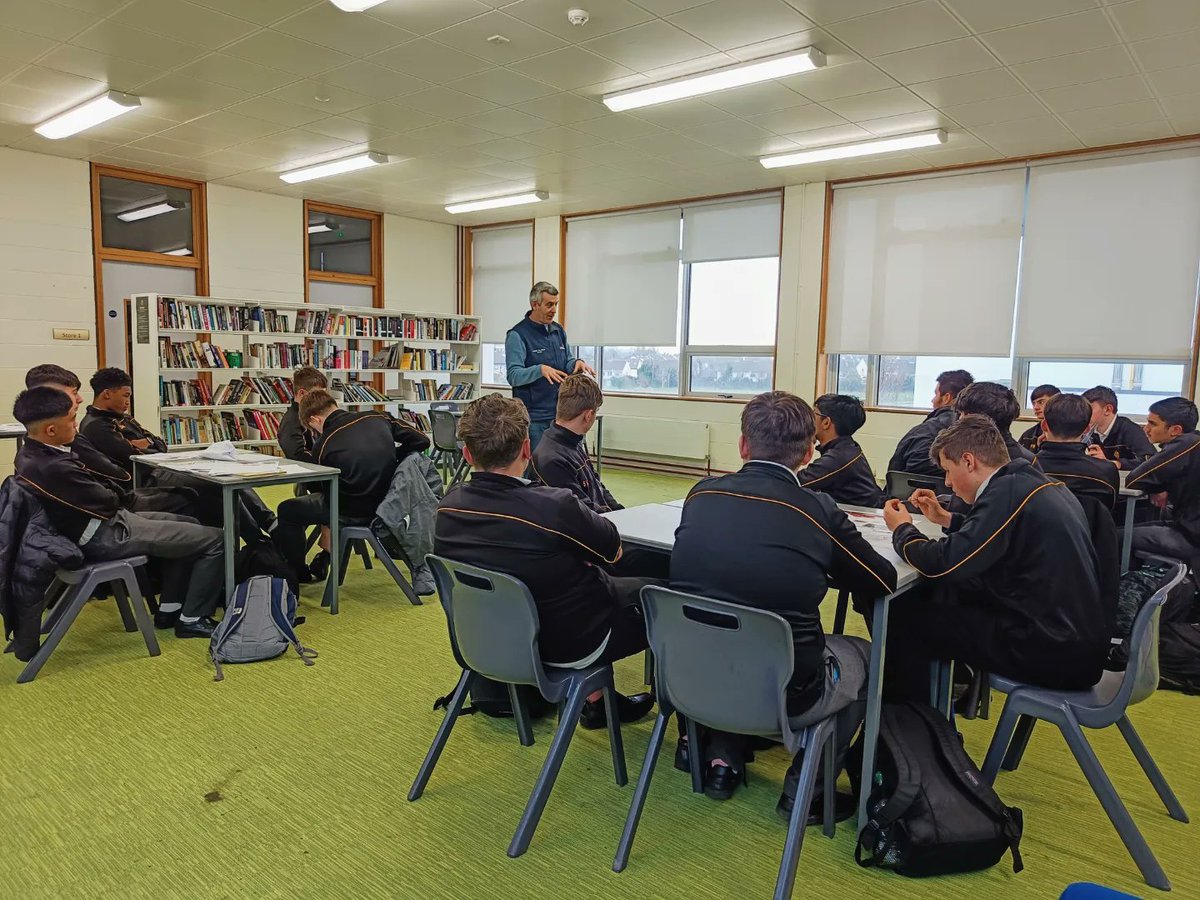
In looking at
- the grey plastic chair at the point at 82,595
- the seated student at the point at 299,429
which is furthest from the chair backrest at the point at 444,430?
the grey plastic chair at the point at 82,595

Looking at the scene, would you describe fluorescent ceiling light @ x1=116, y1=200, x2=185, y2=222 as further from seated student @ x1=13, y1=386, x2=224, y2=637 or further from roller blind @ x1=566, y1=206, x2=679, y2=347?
seated student @ x1=13, y1=386, x2=224, y2=637

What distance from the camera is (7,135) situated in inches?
266

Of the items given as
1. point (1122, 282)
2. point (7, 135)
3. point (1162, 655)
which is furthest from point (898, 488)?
point (7, 135)

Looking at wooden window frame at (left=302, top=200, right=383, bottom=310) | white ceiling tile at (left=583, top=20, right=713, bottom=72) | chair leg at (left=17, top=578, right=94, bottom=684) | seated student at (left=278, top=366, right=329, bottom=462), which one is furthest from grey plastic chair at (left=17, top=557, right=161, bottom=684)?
wooden window frame at (left=302, top=200, right=383, bottom=310)

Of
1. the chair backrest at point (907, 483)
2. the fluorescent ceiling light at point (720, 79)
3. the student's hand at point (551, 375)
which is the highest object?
the fluorescent ceiling light at point (720, 79)

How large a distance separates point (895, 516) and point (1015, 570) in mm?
423

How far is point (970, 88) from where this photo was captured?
507 cm

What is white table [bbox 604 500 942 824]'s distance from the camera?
2.18 meters

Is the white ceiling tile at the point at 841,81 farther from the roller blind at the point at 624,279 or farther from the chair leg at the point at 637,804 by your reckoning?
the chair leg at the point at 637,804

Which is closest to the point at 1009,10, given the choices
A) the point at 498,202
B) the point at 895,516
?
the point at 895,516

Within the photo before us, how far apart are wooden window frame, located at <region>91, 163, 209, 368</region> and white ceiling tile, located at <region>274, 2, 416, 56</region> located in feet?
14.9

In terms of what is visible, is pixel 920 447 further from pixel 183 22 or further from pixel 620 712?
pixel 183 22

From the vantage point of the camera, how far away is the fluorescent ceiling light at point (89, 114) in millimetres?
5664

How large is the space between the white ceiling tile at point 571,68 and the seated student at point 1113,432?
371cm
